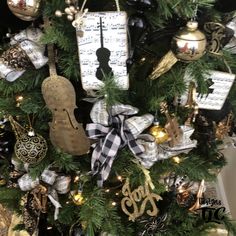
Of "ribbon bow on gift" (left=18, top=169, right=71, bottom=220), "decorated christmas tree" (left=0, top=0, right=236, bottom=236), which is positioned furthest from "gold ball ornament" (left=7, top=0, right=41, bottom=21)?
"ribbon bow on gift" (left=18, top=169, right=71, bottom=220)

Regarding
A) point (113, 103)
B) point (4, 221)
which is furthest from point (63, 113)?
point (4, 221)

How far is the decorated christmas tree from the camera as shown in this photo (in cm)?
62

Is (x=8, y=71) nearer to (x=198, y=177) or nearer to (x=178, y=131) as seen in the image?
(x=178, y=131)

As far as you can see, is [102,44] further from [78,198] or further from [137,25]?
[78,198]

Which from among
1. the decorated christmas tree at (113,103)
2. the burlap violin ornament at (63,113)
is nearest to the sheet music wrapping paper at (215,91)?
the decorated christmas tree at (113,103)

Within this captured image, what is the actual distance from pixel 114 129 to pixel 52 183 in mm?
237

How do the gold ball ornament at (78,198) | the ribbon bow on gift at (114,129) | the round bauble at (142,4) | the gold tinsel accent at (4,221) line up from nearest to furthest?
the round bauble at (142,4)
the ribbon bow on gift at (114,129)
the gold ball ornament at (78,198)
the gold tinsel accent at (4,221)

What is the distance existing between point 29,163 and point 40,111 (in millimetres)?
122

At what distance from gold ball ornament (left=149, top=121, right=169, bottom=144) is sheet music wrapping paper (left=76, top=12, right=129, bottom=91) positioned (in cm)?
12

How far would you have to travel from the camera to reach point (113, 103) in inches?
25.5

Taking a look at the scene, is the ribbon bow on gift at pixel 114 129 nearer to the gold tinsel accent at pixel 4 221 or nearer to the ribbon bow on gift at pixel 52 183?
the ribbon bow on gift at pixel 52 183

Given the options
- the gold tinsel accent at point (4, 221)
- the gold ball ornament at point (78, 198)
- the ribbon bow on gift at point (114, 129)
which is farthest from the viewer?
the gold tinsel accent at point (4, 221)

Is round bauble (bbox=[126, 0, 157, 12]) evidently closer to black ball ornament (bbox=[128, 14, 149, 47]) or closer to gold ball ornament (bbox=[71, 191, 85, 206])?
black ball ornament (bbox=[128, 14, 149, 47])

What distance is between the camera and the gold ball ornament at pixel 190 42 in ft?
1.92
